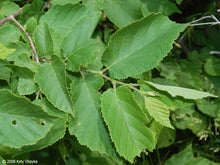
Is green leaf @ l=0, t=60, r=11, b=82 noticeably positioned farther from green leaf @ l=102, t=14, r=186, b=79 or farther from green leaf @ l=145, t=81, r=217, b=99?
green leaf @ l=145, t=81, r=217, b=99

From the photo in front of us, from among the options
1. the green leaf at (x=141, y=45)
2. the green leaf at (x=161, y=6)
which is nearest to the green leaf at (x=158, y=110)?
the green leaf at (x=141, y=45)

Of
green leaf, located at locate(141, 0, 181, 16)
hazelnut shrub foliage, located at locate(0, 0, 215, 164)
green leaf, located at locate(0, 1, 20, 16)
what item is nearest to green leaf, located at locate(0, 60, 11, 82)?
hazelnut shrub foliage, located at locate(0, 0, 215, 164)

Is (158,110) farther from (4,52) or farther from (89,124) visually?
(4,52)

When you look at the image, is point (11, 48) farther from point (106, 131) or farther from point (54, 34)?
point (106, 131)

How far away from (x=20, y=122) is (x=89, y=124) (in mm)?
302

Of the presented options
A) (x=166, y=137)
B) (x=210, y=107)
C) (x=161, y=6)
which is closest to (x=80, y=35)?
(x=161, y=6)

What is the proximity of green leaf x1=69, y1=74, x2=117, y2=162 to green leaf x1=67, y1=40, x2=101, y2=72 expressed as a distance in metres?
0.08

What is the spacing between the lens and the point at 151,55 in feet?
3.47

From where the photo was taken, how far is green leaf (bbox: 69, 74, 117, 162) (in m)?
1.04

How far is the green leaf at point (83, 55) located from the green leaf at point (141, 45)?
0.26ft

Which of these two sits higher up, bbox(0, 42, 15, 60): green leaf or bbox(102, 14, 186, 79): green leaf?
bbox(102, 14, 186, 79): green leaf

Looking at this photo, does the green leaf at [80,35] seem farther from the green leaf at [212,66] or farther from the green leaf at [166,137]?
the green leaf at [212,66]

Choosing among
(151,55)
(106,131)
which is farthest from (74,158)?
(151,55)

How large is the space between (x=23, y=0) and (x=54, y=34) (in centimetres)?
52
